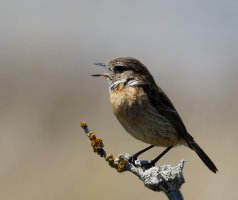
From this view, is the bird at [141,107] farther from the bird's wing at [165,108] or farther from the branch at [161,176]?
the branch at [161,176]

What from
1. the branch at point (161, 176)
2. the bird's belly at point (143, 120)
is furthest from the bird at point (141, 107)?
the branch at point (161, 176)

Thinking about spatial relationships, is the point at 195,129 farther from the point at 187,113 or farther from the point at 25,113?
the point at 25,113

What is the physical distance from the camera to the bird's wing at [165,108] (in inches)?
396

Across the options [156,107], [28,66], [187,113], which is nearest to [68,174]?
[187,113]

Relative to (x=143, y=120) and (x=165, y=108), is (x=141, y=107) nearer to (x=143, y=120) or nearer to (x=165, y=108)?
(x=143, y=120)

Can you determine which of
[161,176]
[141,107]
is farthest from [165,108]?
[161,176]

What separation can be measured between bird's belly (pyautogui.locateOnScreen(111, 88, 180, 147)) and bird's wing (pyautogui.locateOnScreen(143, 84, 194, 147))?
0.06 metres

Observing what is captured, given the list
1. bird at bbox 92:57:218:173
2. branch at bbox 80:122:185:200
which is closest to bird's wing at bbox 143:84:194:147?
bird at bbox 92:57:218:173

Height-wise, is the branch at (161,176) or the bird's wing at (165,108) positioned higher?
the bird's wing at (165,108)

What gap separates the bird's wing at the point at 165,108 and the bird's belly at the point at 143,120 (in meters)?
0.06

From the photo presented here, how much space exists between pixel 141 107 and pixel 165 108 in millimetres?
451

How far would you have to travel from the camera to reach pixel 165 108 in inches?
400

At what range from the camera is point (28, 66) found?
22.2 meters

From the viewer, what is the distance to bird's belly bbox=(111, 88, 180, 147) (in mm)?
9617
